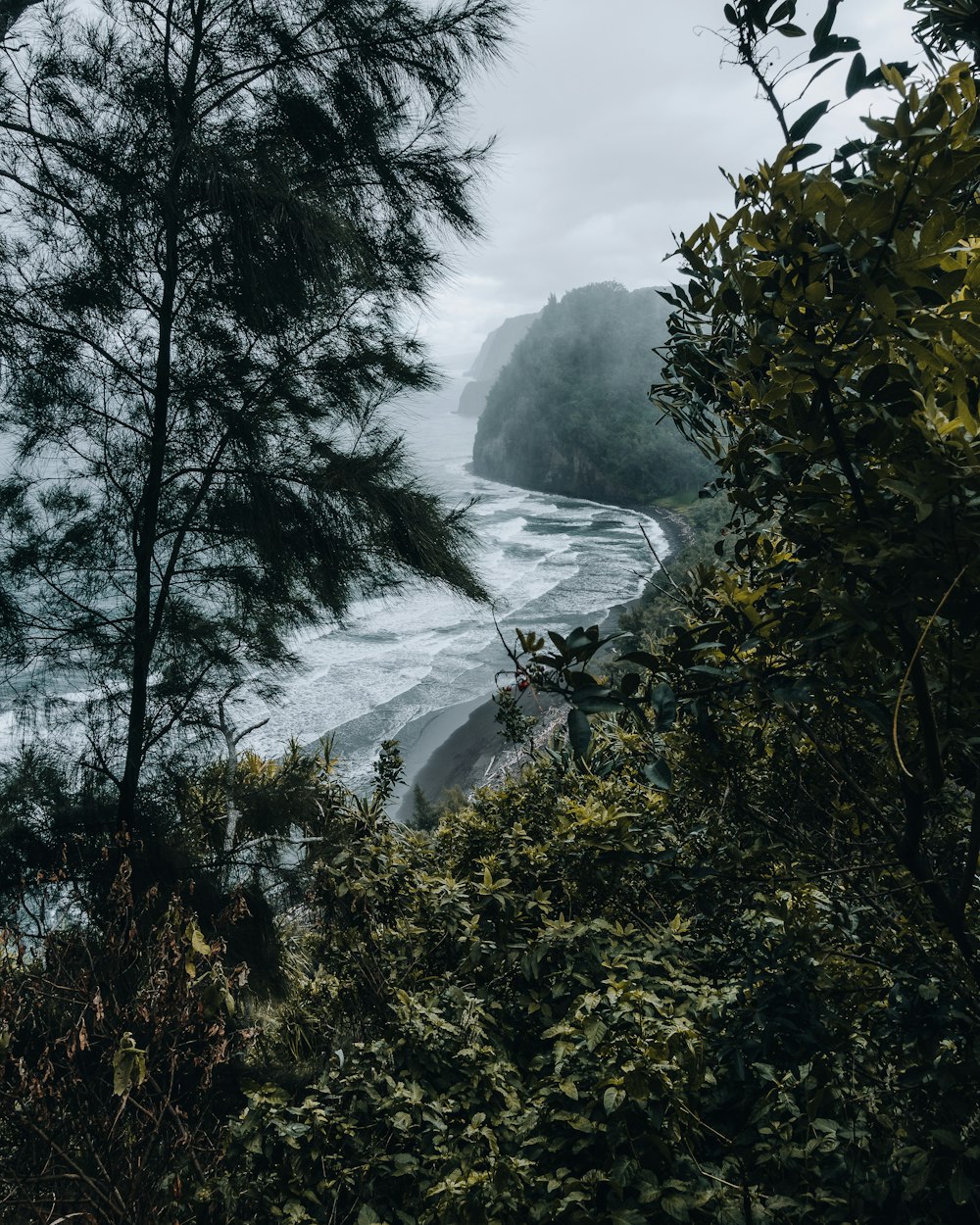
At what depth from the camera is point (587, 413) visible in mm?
57500

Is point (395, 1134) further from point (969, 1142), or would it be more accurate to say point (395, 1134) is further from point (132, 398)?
point (132, 398)

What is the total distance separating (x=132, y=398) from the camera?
3.43 metres

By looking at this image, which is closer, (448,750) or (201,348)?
(201,348)

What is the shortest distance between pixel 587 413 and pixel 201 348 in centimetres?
5657

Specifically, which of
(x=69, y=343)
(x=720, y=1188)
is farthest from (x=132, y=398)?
(x=720, y=1188)

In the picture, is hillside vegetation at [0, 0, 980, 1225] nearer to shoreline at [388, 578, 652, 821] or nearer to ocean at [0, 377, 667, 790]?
ocean at [0, 377, 667, 790]

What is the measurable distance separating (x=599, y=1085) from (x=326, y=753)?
245 centimetres

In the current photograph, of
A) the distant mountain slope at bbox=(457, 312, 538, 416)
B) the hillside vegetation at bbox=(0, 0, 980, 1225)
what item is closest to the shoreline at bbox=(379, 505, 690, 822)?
the hillside vegetation at bbox=(0, 0, 980, 1225)

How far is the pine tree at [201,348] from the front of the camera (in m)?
3.14

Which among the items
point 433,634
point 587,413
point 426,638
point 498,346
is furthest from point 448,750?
point 498,346

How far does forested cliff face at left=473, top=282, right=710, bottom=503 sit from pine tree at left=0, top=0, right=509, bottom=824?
143ft

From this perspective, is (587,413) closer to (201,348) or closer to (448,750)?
(448,750)

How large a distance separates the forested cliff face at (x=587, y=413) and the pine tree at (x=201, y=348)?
1721 inches

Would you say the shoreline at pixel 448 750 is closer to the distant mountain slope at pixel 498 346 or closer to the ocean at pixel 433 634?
the ocean at pixel 433 634
